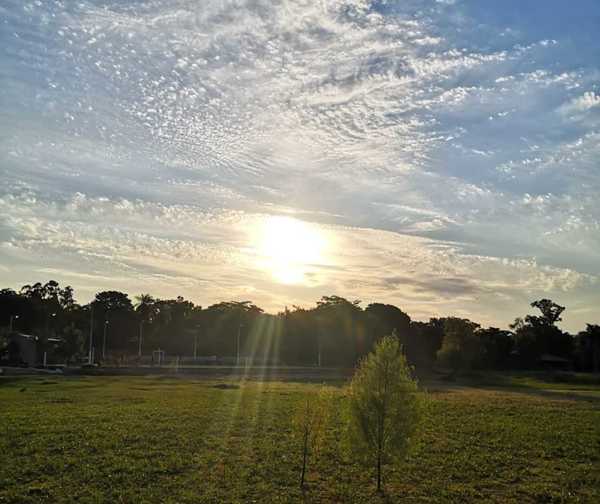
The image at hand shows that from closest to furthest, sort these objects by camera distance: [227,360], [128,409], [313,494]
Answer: [313,494] < [128,409] < [227,360]

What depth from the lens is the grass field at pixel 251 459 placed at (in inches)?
795

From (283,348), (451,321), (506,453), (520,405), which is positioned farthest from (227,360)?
(506,453)

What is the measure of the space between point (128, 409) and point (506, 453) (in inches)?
962

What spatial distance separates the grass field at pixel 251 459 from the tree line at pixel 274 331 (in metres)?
85.8

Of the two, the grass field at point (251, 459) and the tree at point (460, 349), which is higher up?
the tree at point (460, 349)

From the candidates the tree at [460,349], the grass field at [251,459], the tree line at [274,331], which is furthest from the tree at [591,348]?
the grass field at [251,459]

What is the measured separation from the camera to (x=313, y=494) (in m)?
20.3

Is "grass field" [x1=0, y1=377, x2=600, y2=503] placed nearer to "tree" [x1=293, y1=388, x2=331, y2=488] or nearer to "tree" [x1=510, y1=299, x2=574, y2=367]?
"tree" [x1=293, y1=388, x2=331, y2=488]

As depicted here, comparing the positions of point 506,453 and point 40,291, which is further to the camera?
point 40,291

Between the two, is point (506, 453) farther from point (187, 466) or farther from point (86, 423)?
point (86, 423)

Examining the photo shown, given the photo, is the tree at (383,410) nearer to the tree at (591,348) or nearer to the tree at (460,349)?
the tree at (460,349)

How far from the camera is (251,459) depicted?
25109mm

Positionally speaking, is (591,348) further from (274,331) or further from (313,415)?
(313,415)

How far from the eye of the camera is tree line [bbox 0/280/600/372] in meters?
138
